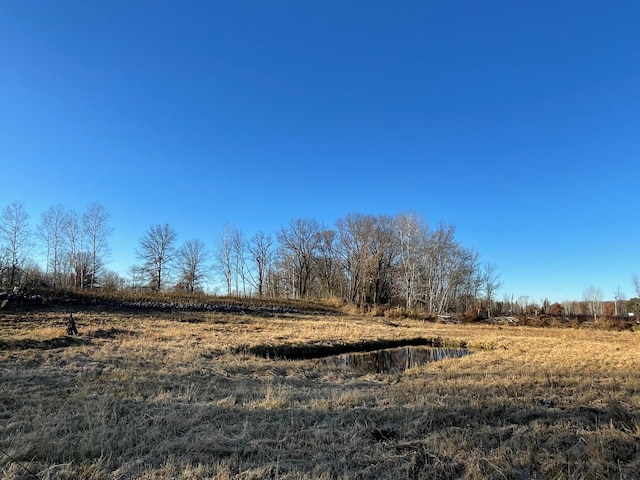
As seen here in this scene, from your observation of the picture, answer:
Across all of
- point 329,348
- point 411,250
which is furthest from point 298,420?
point 411,250

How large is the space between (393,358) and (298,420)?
42.1ft

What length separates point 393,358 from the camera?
60.1ft

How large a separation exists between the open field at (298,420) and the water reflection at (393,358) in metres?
3.07

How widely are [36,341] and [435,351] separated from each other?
18069 millimetres

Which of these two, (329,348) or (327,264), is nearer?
(329,348)

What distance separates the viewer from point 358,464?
461 centimetres

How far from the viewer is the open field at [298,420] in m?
4.45

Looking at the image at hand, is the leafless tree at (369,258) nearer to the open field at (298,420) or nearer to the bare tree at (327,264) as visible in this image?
the bare tree at (327,264)

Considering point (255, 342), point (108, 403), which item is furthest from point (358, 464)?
point (255, 342)

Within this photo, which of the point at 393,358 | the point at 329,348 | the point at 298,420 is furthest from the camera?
the point at 329,348

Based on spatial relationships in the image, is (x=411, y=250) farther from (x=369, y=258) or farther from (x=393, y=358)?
(x=393, y=358)

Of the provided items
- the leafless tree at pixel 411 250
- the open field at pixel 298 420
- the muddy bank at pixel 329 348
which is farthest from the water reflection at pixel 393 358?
the leafless tree at pixel 411 250

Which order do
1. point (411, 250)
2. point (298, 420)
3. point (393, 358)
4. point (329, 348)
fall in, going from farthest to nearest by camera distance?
point (411, 250), point (329, 348), point (393, 358), point (298, 420)

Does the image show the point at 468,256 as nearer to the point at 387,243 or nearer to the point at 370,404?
the point at 387,243
